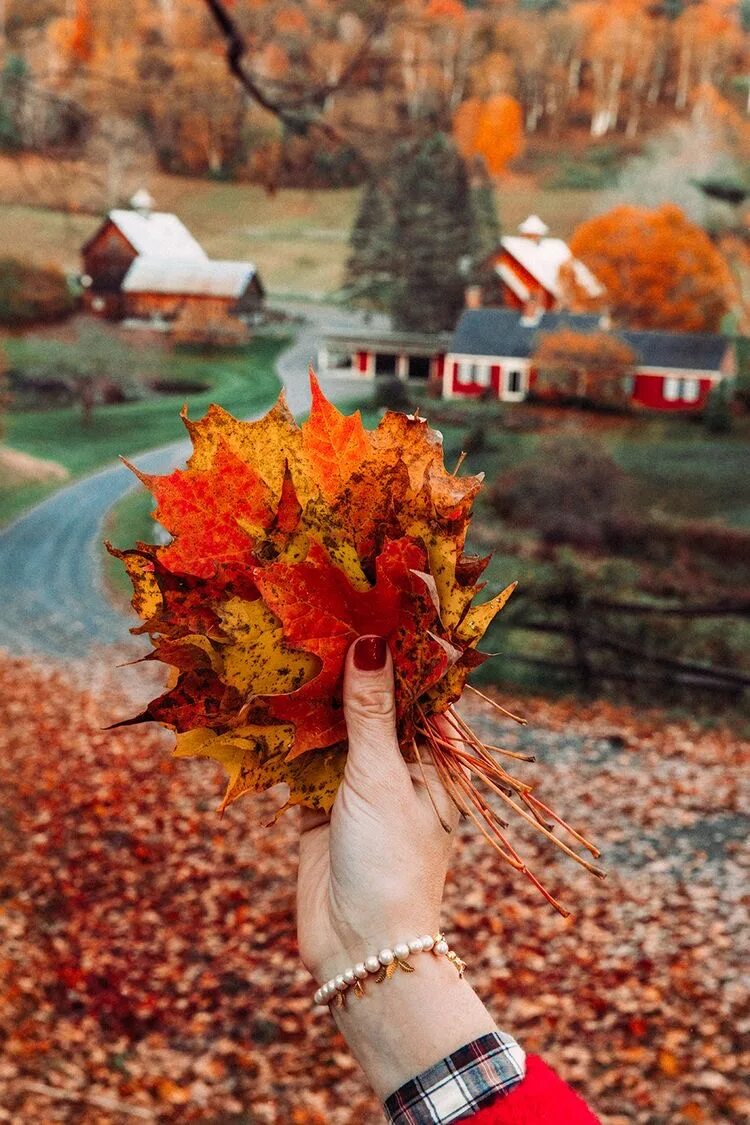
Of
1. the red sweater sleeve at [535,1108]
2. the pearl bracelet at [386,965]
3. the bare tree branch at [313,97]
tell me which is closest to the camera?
the red sweater sleeve at [535,1108]

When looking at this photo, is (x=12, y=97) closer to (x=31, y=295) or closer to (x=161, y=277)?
(x=31, y=295)

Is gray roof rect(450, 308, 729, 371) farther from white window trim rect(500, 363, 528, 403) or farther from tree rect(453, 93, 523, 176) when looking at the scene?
tree rect(453, 93, 523, 176)

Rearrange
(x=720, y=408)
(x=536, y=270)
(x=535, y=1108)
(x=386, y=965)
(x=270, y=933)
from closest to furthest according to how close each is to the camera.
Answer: (x=535, y=1108), (x=386, y=965), (x=270, y=933), (x=720, y=408), (x=536, y=270)

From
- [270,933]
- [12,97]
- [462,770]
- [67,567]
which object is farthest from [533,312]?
[462,770]

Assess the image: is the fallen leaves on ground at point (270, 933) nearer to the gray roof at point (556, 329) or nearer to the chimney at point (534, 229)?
the gray roof at point (556, 329)

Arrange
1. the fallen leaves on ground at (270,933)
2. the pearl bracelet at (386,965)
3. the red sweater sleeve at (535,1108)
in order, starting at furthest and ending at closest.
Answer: the fallen leaves on ground at (270,933), the pearl bracelet at (386,965), the red sweater sleeve at (535,1108)

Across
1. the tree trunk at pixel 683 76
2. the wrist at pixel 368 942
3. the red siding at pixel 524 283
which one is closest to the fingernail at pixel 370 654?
the wrist at pixel 368 942
